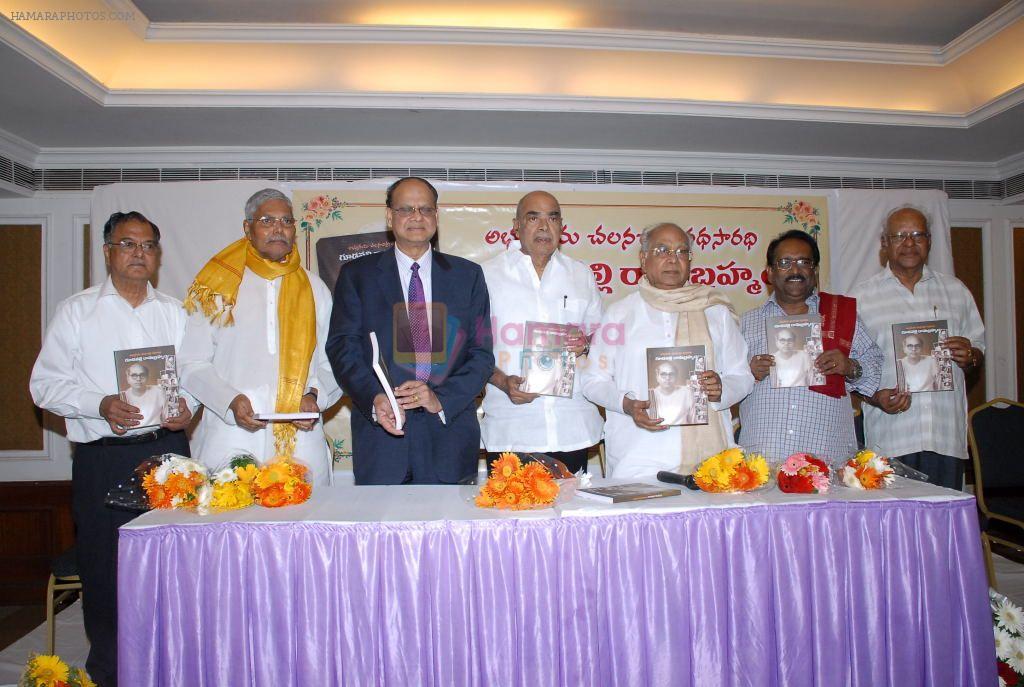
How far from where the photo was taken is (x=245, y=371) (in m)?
3.24

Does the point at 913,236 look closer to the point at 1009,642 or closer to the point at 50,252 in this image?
the point at 1009,642

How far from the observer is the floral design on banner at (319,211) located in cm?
499

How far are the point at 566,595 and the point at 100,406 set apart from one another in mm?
2297

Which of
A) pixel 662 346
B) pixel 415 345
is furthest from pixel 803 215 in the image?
pixel 415 345

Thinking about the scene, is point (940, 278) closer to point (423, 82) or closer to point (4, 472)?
point (423, 82)

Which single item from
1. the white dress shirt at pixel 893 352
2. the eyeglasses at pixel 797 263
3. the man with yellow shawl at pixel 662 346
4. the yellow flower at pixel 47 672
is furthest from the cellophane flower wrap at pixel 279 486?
the white dress shirt at pixel 893 352

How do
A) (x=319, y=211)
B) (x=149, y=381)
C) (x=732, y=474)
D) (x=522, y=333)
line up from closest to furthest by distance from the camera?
(x=732, y=474) < (x=149, y=381) < (x=522, y=333) < (x=319, y=211)

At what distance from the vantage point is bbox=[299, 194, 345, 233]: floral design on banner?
4988 millimetres

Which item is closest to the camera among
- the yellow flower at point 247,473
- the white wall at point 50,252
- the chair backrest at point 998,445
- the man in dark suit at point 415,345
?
the yellow flower at point 247,473

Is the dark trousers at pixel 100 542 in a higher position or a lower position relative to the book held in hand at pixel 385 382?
lower

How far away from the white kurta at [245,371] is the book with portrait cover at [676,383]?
Answer: 1579 millimetres

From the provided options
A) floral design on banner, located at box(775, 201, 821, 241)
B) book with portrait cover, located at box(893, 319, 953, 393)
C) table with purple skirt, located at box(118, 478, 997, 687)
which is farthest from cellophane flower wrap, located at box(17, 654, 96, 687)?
floral design on banner, located at box(775, 201, 821, 241)

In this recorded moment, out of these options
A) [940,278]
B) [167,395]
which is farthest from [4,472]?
[940,278]

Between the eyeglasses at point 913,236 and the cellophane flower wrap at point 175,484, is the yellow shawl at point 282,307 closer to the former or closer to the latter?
the cellophane flower wrap at point 175,484
